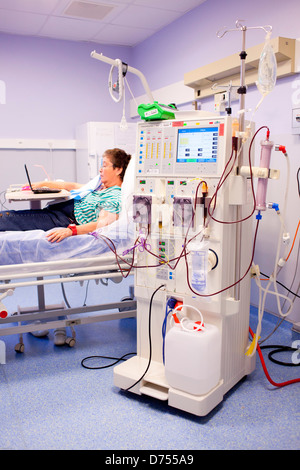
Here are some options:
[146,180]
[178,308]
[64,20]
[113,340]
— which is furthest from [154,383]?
[64,20]

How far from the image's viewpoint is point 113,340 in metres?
2.86

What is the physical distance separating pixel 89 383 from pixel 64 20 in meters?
3.52

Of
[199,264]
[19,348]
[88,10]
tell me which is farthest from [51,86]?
[199,264]

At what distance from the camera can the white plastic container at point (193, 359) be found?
189 centimetres

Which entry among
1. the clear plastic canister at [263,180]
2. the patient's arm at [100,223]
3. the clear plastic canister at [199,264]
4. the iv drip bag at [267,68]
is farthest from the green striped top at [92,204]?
the iv drip bag at [267,68]

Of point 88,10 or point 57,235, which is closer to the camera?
point 57,235

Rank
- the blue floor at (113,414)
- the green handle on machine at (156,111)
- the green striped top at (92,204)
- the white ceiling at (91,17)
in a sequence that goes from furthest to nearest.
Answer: the white ceiling at (91,17) < the green striped top at (92,204) < the green handle on machine at (156,111) < the blue floor at (113,414)

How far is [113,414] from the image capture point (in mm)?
1983

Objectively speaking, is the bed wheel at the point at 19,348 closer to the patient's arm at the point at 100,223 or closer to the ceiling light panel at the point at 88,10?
the patient's arm at the point at 100,223

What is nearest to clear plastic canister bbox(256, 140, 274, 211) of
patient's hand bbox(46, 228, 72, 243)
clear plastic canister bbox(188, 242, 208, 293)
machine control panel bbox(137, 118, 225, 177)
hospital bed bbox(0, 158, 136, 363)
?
machine control panel bbox(137, 118, 225, 177)

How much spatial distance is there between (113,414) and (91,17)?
12.0 ft

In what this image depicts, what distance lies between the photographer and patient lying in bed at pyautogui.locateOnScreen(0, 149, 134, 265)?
2.32 m

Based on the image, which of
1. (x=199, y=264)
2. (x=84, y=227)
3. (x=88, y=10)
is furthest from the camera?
(x=88, y=10)

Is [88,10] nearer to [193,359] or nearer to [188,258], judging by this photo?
[188,258]
